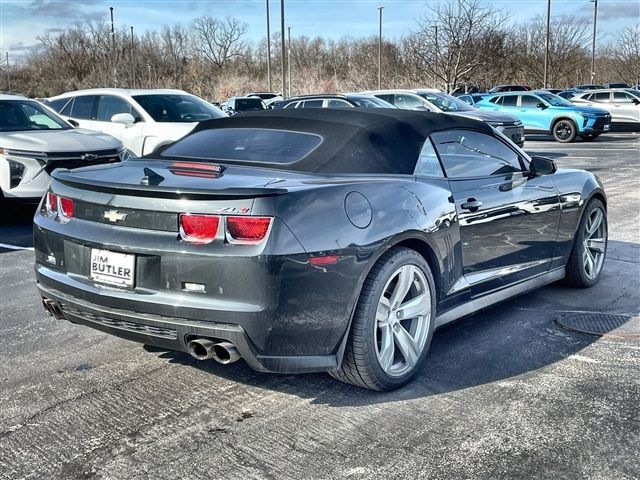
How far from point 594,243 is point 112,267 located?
3943 mm

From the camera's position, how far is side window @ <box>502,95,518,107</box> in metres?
24.3

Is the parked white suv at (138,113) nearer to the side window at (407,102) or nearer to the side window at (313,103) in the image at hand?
the side window at (313,103)

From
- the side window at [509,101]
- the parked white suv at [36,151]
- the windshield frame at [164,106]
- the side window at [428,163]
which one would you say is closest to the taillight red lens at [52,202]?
the side window at [428,163]

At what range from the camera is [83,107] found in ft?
39.0

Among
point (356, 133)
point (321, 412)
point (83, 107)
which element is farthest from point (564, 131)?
point (321, 412)

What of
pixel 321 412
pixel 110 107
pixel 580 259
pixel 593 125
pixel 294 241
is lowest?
pixel 321 412

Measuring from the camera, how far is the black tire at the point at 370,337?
336cm

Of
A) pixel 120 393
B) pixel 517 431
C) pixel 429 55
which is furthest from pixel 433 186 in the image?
pixel 429 55

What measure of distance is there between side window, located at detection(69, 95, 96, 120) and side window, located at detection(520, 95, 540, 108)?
54.0 ft

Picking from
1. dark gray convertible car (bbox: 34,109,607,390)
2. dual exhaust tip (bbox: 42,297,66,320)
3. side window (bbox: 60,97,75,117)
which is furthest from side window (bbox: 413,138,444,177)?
side window (bbox: 60,97,75,117)

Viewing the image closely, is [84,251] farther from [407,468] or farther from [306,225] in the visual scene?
[407,468]

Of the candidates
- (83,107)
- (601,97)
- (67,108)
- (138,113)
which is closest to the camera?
(138,113)

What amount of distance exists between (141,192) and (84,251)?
0.45 m

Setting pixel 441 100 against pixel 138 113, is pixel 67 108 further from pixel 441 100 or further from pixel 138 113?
pixel 441 100
